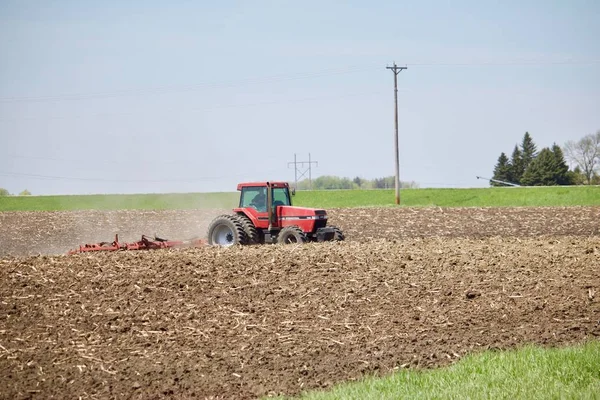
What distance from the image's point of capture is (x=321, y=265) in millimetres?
17766

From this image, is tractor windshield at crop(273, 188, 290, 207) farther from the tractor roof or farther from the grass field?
the grass field

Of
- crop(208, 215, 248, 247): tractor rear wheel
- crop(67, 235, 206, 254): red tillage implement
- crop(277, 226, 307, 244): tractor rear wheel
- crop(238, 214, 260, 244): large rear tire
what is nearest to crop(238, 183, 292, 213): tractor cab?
crop(238, 214, 260, 244): large rear tire

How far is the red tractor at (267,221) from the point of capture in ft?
76.8

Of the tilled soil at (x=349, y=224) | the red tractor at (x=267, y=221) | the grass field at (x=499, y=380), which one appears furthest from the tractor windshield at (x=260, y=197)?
the grass field at (x=499, y=380)

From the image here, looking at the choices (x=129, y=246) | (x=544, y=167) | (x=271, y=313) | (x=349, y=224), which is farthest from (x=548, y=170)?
(x=271, y=313)

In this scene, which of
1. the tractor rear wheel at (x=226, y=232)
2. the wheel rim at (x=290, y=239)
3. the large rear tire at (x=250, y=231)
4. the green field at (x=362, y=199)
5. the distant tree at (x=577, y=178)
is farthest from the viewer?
the distant tree at (x=577, y=178)

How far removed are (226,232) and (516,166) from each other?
80.8 m

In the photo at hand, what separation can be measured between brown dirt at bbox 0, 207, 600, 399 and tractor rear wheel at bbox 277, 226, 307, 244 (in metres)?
1.58

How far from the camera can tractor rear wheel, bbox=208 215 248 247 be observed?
919 inches

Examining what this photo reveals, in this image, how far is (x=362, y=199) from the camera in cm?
6009

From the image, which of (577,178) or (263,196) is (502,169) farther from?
(263,196)

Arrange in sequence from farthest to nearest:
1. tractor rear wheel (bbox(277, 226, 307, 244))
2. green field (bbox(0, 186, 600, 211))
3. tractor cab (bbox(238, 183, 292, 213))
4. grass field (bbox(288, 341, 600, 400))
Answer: green field (bbox(0, 186, 600, 211))
tractor cab (bbox(238, 183, 292, 213))
tractor rear wheel (bbox(277, 226, 307, 244))
grass field (bbox(288, 341, 600, 400))

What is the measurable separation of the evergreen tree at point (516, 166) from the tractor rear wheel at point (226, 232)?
78.1 metres

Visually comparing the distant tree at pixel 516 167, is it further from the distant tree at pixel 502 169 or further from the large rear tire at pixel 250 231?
the large rear tire at pixel 250 231
